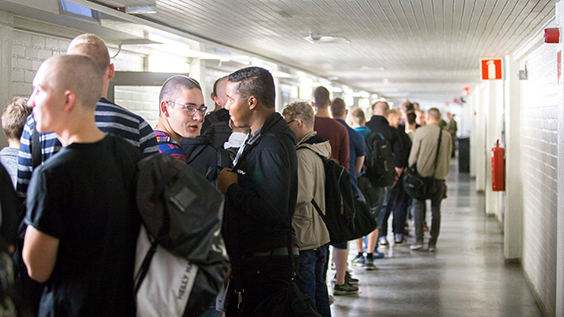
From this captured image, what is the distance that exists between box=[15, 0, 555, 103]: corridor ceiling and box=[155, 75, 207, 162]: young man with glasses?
1824mm

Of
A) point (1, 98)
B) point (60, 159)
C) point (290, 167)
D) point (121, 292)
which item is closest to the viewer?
point (60, 159)

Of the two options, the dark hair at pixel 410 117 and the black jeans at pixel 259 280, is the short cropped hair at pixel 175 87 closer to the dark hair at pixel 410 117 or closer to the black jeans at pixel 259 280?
the black jeans at pixel 259 280

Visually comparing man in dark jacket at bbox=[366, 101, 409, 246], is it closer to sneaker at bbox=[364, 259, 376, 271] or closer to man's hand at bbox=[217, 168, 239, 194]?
sneaker at bbox=[364, 259, 376, 271]

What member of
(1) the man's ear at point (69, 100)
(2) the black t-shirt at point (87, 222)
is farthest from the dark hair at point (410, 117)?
(1) the man's ear at point (69, 100)

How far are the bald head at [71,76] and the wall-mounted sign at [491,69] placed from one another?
712cm

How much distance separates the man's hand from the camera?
2.74 metres

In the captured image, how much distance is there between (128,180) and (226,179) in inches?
38.1

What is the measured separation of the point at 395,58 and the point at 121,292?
824cm

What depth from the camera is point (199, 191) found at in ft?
6.04

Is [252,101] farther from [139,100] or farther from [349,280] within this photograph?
[139,100]

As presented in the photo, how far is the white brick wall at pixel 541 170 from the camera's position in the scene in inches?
182

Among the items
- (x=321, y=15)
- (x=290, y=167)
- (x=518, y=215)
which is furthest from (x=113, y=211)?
(x=518, y=215)

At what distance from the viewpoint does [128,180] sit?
71.4 inches

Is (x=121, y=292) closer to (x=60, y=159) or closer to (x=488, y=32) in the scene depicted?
(x=60, y=159)
